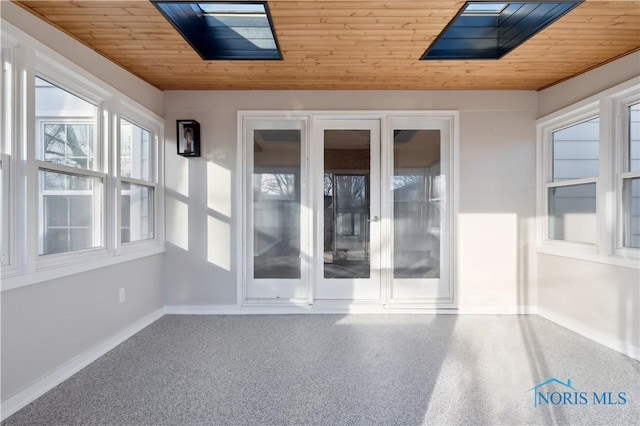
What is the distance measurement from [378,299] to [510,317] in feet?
4.91

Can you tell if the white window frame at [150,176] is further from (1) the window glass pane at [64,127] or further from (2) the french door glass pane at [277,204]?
(2) the french door glass pane at [277,204]

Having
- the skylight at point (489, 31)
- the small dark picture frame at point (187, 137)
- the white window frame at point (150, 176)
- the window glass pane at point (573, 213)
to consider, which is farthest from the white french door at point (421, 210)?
the white window frame at point (150, 176)

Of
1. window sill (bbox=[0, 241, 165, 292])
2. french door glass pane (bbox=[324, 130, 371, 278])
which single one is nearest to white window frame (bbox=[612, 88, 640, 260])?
french door glass pane (bbox=[324, 130, 371, 278])

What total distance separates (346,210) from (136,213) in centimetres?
231

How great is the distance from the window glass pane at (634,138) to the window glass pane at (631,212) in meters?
0.13

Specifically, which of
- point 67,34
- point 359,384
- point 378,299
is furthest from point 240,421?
point 67,34

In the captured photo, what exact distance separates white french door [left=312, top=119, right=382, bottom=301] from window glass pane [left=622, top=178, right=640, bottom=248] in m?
2.29

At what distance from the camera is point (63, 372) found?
8.11 feet

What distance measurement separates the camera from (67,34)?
2.63 m

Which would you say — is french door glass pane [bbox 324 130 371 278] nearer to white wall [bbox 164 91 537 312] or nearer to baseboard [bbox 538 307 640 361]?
white wall [bbox 164 91 537 312]

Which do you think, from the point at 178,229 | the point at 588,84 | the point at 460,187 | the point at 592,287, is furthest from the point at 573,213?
the point at 178,229

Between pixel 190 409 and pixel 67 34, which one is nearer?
pixel 190 409

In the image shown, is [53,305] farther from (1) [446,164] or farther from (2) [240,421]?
(1) [446,164]

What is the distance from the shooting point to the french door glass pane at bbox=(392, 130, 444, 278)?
161 inches
